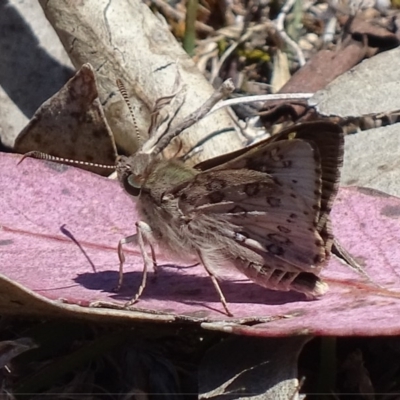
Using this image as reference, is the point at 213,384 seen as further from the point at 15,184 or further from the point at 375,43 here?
the point at 375,43

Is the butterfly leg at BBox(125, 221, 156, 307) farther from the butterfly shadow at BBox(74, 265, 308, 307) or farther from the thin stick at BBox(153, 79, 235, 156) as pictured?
the thin stick at BBox(153, 79, 235, 156)

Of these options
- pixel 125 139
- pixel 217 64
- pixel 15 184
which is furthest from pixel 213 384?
pixel 217 64

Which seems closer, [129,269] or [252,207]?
[252,207]

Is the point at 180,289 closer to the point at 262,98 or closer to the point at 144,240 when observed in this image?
the point at 144,240

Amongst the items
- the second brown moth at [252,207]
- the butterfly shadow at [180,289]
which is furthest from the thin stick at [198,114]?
the butterfly shadow at [180,289]

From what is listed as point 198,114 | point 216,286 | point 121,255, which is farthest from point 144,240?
point 198,114

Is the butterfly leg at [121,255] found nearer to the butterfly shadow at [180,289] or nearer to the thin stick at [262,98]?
the butterfly shadow at [180,289]

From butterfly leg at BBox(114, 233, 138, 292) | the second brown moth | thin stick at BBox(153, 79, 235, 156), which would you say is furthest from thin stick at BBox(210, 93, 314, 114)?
butterfly leg at BBox(114, 233, 138, 292)
